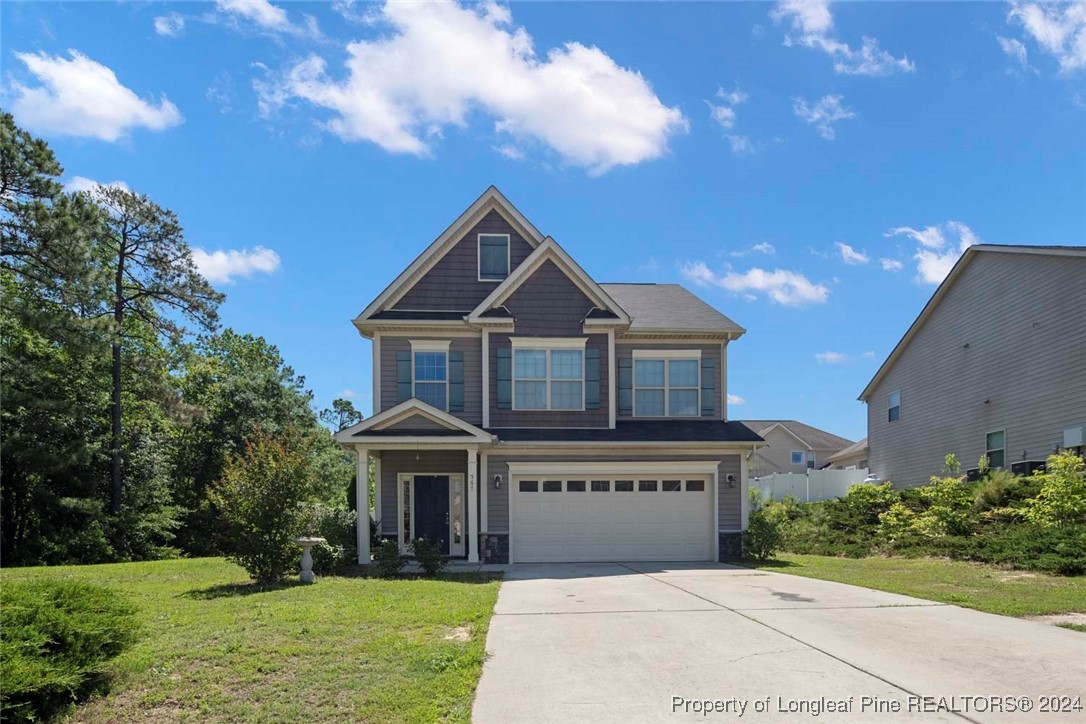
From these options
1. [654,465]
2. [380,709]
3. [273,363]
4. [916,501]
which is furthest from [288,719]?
[273,363]

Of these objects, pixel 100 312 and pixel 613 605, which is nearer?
pixel 613 605

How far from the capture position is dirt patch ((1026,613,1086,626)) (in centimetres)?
971

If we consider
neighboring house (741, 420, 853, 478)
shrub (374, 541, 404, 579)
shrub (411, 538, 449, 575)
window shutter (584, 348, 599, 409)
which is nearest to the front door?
shrub (374, 541, 404, 579)

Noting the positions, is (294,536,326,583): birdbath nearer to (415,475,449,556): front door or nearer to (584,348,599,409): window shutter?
(415,475,449,556): front door

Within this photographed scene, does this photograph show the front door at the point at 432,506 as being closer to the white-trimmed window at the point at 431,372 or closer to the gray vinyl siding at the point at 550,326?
the white-trimmed window at the point at 431,372

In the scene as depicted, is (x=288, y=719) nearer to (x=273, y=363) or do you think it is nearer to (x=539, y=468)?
(x=539, y=468)

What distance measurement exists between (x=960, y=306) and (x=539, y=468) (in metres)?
15.8

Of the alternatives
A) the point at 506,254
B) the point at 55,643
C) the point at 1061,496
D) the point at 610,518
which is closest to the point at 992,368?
the point at 1061,496

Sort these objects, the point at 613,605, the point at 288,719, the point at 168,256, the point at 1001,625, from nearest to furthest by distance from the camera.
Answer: the point at 288,719 → the point at 1001,625 → the point at 613,605 → the point at 168,256

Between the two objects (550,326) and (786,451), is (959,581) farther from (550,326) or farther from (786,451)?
(786,451)

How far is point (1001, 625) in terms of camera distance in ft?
31.1

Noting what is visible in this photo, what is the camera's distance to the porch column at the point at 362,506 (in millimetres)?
17469

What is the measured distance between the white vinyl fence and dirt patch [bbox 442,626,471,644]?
1061 inches

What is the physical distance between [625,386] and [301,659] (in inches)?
544
